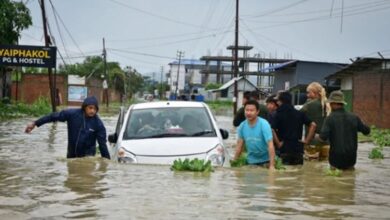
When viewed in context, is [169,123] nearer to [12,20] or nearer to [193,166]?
[193,166]

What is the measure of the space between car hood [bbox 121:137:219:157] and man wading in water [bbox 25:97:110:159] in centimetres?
49

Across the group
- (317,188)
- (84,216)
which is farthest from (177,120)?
(84,216)

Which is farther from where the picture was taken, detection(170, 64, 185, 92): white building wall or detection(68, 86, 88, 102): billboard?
detection(170, 64, 185, 92): white building wall

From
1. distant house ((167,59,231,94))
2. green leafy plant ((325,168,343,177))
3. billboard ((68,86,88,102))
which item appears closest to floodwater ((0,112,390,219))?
green leafy plant ((325,168,343,177))

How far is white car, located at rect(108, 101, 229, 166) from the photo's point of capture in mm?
9859

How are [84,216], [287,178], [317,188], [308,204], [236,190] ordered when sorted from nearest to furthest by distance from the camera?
[84,216], [308,204], [236,190], [317,188], [287,178]

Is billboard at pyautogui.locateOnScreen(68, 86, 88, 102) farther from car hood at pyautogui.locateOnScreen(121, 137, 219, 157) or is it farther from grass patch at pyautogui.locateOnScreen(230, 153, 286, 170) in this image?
grass patch at pyautogui.locateOnScreen(230, 153, 286, 170)

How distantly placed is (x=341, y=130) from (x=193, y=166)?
7.10 ft

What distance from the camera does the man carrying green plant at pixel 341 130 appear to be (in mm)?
9405

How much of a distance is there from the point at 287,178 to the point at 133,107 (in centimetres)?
336

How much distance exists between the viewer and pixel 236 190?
26.0 ft

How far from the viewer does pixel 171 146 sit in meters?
9.94

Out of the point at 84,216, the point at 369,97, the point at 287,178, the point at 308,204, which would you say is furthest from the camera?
the point at 369,97

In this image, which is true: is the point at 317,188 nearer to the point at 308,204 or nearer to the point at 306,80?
the point at 308,204
